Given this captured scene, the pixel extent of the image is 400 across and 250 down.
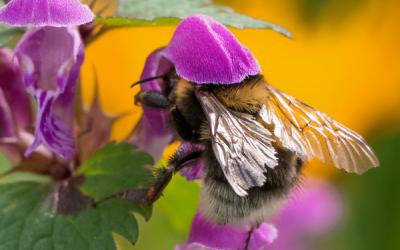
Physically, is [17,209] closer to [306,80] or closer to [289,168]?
[289,168]

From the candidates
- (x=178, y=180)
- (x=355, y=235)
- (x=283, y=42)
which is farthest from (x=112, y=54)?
(x=178, y=180)

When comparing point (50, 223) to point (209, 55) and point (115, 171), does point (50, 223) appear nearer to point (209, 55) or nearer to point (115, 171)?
point (115, 171)

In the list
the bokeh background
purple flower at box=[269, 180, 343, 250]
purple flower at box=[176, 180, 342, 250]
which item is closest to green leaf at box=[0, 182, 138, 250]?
purple flower at box=[176, 180, 342, 250]

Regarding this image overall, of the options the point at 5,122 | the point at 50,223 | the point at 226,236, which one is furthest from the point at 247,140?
the point at 5,122

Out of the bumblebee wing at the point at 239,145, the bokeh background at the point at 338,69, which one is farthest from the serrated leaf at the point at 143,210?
the bokeh background at the point at 338,69

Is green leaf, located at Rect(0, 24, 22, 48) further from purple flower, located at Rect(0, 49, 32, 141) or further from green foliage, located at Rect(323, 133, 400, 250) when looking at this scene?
green foliage, located at Rect(323, 133, 400, 250)

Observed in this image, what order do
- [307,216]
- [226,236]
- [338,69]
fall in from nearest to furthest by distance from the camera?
[226,236]
[307,216]
[338,69]

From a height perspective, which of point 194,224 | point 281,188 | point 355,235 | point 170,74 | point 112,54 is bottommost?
point 355,235
